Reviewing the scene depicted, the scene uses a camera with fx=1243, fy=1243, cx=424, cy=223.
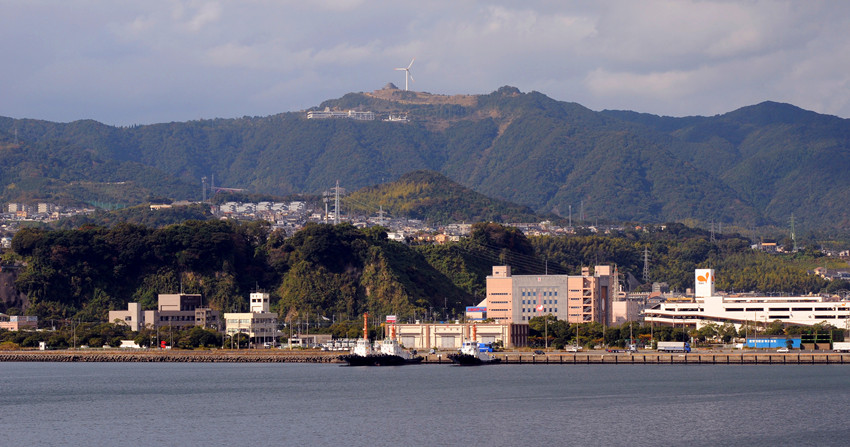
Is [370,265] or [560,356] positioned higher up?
[370,265]

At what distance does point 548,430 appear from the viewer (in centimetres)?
7494

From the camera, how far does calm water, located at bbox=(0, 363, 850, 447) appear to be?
7275 cm

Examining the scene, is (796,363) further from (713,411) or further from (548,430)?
(548,430)

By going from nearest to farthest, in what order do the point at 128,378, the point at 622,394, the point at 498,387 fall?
the point at 622,394
the point at 498,387
the point at 128,378

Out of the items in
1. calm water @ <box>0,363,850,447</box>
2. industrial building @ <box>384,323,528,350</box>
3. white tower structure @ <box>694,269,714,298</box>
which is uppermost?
white tower structure @ <box>694,269,714,298</box>

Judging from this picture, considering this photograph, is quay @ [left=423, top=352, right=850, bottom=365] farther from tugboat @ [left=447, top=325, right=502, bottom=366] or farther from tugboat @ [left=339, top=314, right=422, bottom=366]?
tugboat @ [left=339, top=314, right=422, bottom=366]

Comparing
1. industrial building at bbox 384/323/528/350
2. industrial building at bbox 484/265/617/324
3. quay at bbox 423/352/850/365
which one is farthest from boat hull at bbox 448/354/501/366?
industrial building at bbox 484/265/617/324

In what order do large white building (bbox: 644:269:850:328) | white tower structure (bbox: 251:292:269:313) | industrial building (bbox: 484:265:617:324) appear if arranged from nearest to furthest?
white tower structure (bbox: 251:292:269:313) → large white building (bbox: 644:269:850:328) → industrial building (bbox: 484:265:617:324)

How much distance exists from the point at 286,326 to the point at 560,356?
55936mm

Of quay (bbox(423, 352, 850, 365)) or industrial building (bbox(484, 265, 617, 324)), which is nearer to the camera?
quay (bbox(423, 352, 850, 365))

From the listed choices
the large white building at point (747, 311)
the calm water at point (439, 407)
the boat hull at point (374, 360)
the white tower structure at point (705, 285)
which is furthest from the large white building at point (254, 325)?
the white tower structure at point (705, 285)

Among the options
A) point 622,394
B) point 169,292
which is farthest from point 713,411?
point 169,292

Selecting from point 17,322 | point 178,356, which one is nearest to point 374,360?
point 178,356

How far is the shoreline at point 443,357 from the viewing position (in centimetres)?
13550
